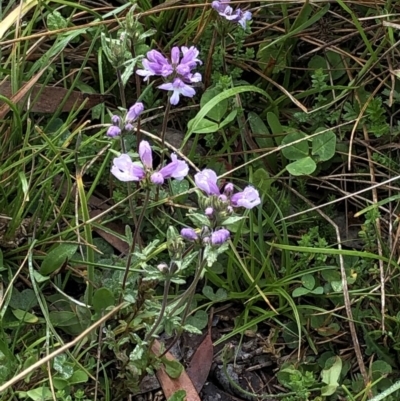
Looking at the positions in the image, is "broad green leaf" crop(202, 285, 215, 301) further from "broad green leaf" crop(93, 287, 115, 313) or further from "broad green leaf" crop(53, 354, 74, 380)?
"broad green leaf" crop(53, 354, 74, 380)

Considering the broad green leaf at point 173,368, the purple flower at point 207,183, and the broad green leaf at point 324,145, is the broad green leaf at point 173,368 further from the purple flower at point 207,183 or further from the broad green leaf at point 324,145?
the broad green leaf at point 324,145

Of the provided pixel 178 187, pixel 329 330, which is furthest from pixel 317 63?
pixel 329 330

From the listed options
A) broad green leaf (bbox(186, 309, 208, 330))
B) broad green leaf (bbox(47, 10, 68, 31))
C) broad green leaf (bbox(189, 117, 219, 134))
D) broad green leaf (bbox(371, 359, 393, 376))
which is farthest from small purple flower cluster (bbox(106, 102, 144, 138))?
broad green leaf (bbox(371, 359, 393, 376))

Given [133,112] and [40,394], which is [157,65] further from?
[40,394]

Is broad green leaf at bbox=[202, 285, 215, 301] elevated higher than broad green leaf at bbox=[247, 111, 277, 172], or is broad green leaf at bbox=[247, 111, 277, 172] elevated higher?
broad green leaf at bbox=[247, 111, 277, 172]

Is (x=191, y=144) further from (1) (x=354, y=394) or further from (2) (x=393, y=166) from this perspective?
(1) (x=354, y=394)

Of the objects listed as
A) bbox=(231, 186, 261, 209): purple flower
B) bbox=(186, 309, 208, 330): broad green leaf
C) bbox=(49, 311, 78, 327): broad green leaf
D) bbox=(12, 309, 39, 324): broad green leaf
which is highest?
bbox=(231, 186, 261, 209): purple flower
